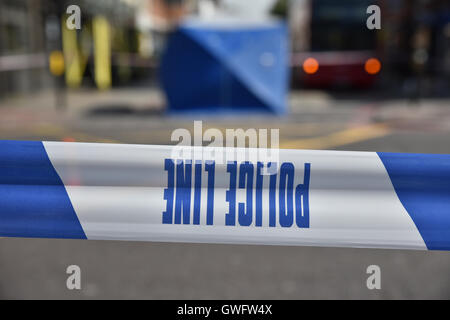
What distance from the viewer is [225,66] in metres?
12.0

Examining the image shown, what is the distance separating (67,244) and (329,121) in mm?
8940

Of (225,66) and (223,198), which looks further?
(225,66)

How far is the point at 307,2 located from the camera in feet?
56.2

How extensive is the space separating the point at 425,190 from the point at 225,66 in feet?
30.4

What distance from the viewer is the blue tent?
39.3 feet

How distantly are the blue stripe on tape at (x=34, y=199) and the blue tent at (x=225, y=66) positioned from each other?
9.15 metres

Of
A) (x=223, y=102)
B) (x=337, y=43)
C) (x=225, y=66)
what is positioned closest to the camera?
(x=225, y=66)

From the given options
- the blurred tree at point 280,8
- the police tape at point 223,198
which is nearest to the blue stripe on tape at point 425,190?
the police tape at point 223,198

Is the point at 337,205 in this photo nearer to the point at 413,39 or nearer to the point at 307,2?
the point at 307,2

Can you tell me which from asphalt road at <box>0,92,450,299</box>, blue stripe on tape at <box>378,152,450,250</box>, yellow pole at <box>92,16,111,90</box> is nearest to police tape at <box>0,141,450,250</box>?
blue stripe on tape at <box>378,152,450,250</box>

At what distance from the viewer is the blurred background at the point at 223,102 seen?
3811 millimetres

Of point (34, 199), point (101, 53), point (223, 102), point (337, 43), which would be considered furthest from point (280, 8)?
point (34, 199)

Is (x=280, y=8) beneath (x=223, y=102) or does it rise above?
above

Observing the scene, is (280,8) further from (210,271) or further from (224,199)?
(224,199)
